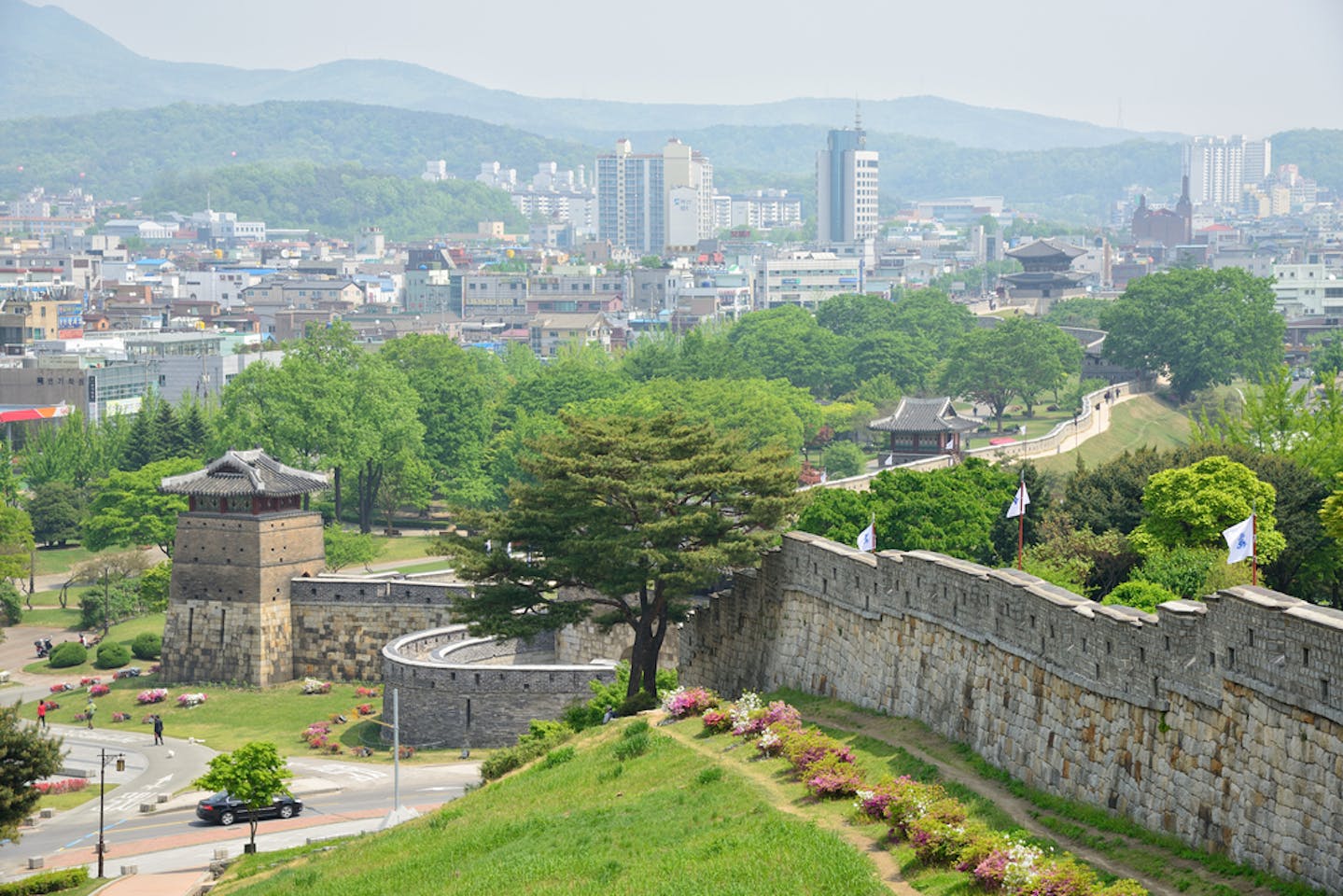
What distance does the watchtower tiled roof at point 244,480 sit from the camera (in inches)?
2940

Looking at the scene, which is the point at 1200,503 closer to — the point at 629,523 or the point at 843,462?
the point at 629,523

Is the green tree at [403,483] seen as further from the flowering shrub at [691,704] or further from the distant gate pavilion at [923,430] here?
the flowering shrub at [691,704]

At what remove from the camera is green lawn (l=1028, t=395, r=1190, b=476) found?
108688 millimetres

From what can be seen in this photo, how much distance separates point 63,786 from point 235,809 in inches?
302

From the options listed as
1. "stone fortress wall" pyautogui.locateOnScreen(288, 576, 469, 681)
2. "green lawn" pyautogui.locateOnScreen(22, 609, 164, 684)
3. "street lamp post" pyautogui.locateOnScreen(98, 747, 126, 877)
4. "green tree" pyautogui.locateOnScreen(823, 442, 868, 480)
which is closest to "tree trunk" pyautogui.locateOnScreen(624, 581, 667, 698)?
"street lamp post" pyautogui.locateOnScreen(98, 747, 126, 877)

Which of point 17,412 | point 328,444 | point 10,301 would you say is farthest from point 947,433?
point 10,301

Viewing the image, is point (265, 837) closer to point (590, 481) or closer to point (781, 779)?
point (590, 481)

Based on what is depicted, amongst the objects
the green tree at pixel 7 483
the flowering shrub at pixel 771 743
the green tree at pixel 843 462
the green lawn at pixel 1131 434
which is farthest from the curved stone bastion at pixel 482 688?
the green tree at pixel 843 462

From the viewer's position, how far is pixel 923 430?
105 metres

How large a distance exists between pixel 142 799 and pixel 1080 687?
1378 inches

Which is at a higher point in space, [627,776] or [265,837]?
[627,776]

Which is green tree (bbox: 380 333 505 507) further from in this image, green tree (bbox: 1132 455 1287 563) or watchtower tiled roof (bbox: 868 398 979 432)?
green tree (bbox: 1132 455 1287 563)

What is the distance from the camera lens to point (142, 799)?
5909cm

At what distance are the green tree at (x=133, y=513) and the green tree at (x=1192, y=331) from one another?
70.0 m
